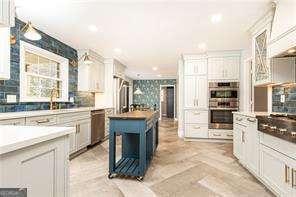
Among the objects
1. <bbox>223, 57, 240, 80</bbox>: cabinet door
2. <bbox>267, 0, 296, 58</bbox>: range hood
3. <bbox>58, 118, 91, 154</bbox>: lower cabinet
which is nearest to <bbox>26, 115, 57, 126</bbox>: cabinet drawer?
<bbox>58, 118, 91, 154</bbox>: lower cabinet

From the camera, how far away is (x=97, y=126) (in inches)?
199

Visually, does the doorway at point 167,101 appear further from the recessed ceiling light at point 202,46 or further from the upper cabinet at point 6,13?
the upper cabinet at point 6,13

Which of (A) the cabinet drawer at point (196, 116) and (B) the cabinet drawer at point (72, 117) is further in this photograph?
(A) the cabinet drawer at point (196, 116)

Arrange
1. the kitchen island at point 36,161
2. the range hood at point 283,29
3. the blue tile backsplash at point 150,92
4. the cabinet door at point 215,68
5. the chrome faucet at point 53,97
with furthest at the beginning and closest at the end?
the blue tile backsplash at point 150,92, the cabinet door at point 215,68, the chrome faucet at point 53,97, the range hood at point 283,29, the kitchen island at point 36,161

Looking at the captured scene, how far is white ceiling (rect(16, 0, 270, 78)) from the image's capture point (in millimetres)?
2807

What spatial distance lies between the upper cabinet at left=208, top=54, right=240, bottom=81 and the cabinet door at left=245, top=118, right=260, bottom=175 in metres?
2.58

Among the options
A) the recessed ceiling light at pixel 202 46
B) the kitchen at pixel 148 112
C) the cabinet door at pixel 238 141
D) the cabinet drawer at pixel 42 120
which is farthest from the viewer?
the recessed ceiling light at pixel 202 46

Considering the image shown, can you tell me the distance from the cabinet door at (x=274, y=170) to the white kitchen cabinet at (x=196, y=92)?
299 cm

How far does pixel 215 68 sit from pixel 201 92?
29.4 inches

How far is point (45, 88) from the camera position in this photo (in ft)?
13.7

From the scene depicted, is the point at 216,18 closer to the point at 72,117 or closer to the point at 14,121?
the point at 72,117

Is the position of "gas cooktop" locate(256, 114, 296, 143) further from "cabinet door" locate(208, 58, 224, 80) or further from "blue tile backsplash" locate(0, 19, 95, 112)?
"blue tile backsplash" locate(0, 19, 95, 112)

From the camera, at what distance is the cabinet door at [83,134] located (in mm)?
4127

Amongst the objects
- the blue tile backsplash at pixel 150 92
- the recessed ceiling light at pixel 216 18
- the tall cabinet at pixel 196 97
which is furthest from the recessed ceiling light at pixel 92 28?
the blue tile backsplash at pixel 150 92
